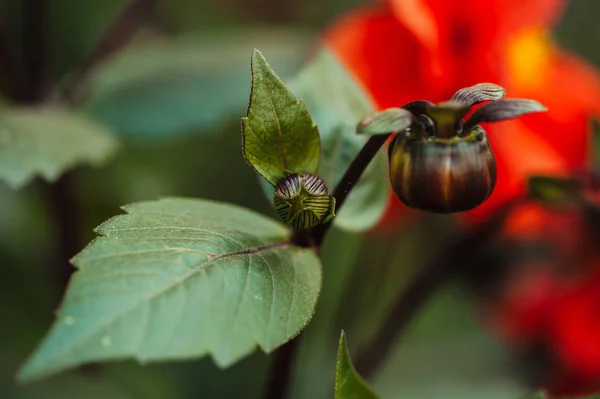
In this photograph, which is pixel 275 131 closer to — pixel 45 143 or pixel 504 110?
pixel 504 110

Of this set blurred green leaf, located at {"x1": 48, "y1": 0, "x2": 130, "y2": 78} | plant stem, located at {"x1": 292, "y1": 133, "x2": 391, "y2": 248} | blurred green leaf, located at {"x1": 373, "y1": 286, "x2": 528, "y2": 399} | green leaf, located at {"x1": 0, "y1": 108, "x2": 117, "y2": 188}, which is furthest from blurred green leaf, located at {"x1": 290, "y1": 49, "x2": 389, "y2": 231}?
blurred green leaf, located at {"x1": 48, "y1": 0, "x2": 130, "y2": 78}

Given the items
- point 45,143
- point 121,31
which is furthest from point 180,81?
point 45,143

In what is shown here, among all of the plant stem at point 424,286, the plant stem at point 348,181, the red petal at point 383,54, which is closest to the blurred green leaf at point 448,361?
the plant stem at point 424,286

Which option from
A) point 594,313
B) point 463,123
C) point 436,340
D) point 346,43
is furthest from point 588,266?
point 463,123

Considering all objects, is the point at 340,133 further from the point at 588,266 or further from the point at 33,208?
the point at 33,208

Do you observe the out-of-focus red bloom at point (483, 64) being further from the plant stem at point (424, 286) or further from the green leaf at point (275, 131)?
the green leaf at point (275, 131)
